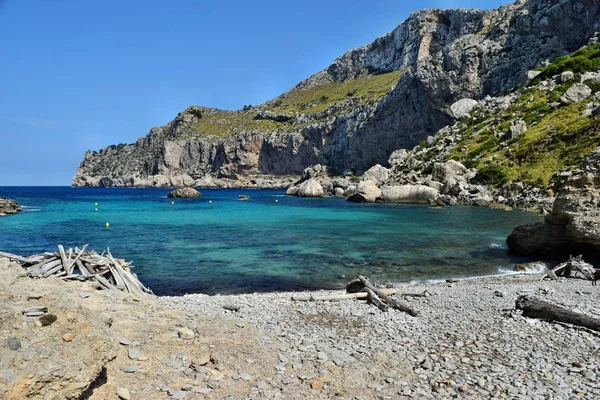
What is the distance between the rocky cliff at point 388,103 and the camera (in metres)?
91.6

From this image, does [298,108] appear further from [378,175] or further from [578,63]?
[578,63]

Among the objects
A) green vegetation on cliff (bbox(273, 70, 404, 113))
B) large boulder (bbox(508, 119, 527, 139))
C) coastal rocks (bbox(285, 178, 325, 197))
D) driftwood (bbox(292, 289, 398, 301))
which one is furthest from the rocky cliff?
driftwood (bbox(292, 289, 398, 301))

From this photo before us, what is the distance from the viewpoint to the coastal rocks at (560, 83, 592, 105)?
61.1 metres

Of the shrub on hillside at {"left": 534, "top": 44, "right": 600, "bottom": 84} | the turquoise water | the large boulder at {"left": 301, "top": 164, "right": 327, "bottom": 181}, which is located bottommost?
the turquoise water

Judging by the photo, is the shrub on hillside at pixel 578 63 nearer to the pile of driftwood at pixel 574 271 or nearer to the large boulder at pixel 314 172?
the large boulder at pixel 314 172

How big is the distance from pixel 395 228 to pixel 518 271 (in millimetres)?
15573

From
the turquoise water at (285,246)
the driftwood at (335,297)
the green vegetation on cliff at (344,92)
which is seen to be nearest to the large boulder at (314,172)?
the green vegetation on cliff at (344,92)

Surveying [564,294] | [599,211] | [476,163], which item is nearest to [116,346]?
[564,294]

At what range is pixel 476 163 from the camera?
62.1m

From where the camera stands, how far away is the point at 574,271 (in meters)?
16.7

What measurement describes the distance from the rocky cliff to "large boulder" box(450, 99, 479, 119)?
271cm

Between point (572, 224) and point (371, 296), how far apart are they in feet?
44.1

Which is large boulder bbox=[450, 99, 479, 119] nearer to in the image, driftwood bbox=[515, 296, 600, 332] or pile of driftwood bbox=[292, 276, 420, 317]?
pile of driftwood bbox=[292, 276, 420, 317]

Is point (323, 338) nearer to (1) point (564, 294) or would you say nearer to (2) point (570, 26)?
(1) point (564, 294)
